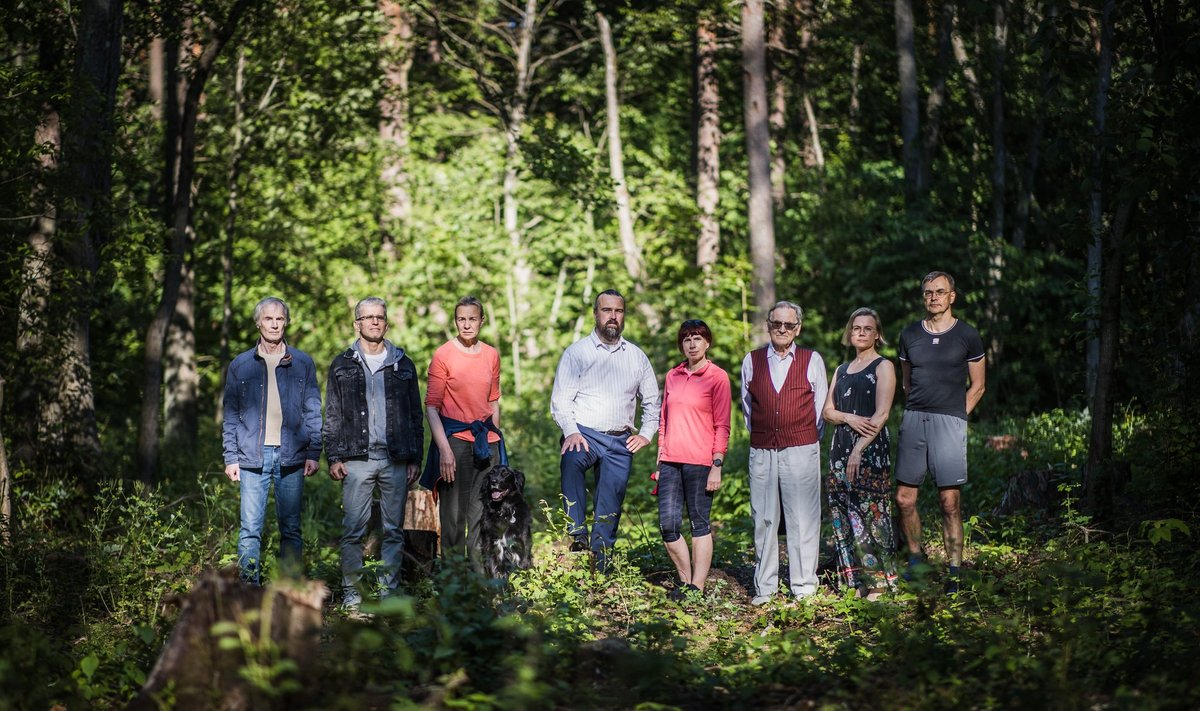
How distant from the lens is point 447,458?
820 cm

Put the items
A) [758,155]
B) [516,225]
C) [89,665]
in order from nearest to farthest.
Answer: [89,665] < [758,155] < [516,225]

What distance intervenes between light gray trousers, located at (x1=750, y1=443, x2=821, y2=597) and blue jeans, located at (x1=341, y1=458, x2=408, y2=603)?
2.56 meters

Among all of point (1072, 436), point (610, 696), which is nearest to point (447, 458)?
point (610, 696)

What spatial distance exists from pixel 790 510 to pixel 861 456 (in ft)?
2.06

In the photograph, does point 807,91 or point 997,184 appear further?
point 807,91

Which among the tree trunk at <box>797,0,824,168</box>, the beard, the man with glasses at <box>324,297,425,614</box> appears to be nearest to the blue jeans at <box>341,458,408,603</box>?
the man with glasses at <box>324,297,425,614</box>

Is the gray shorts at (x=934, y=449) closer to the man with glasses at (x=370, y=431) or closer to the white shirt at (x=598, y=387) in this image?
the white shirt at (x=598, y=387)

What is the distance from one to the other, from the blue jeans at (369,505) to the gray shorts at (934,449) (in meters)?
3.61

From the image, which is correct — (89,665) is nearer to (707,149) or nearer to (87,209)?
(87,209)

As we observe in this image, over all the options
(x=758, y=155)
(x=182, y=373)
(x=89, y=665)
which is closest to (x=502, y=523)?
(x=89, y=665)

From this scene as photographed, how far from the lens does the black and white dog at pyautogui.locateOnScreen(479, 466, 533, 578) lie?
793cm

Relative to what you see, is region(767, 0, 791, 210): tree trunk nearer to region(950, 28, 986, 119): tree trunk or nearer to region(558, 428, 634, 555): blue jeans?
region(950, 28, 986, 119): tree trunk

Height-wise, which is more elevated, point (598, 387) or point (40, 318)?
point (40, 318)

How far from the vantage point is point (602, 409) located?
27.4 ft
